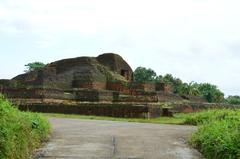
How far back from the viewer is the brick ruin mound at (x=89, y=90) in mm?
22141

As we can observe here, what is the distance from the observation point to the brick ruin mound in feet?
72.6

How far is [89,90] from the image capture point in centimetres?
2823

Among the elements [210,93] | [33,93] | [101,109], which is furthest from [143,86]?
[210,93]

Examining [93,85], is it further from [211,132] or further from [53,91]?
[211,132]

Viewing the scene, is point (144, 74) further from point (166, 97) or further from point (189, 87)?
point (166, 97)

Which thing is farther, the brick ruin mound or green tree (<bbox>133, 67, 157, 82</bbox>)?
green tree (<bbox>133, 67, 157, 82</bbox>)

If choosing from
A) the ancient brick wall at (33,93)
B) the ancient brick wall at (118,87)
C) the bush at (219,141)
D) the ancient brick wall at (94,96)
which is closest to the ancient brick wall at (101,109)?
the ancient brick wall at (33,93)

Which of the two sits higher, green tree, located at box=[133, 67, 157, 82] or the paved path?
green tree, located at box=[133, 67, 157, 82]

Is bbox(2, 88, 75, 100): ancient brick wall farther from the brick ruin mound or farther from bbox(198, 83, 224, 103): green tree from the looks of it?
bbox(198, 83, 224, 103): green tree

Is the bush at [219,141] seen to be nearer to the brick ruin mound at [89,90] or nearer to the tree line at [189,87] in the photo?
the brick ruin mound at [89,90]

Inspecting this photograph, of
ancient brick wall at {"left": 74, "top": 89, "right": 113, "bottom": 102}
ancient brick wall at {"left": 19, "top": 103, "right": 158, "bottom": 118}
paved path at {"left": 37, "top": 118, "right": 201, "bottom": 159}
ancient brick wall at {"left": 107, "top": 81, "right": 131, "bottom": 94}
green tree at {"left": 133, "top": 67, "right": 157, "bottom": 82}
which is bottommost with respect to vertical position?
paved path at {"left": 37, "top": 118, "right": 201, "bottom": 159}

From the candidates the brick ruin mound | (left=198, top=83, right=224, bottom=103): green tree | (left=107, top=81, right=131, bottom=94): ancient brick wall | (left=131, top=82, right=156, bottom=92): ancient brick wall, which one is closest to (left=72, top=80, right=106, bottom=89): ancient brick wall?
the brick ruin mound

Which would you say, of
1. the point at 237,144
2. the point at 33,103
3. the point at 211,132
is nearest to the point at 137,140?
the point at 211,132

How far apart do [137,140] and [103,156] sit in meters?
2.15
